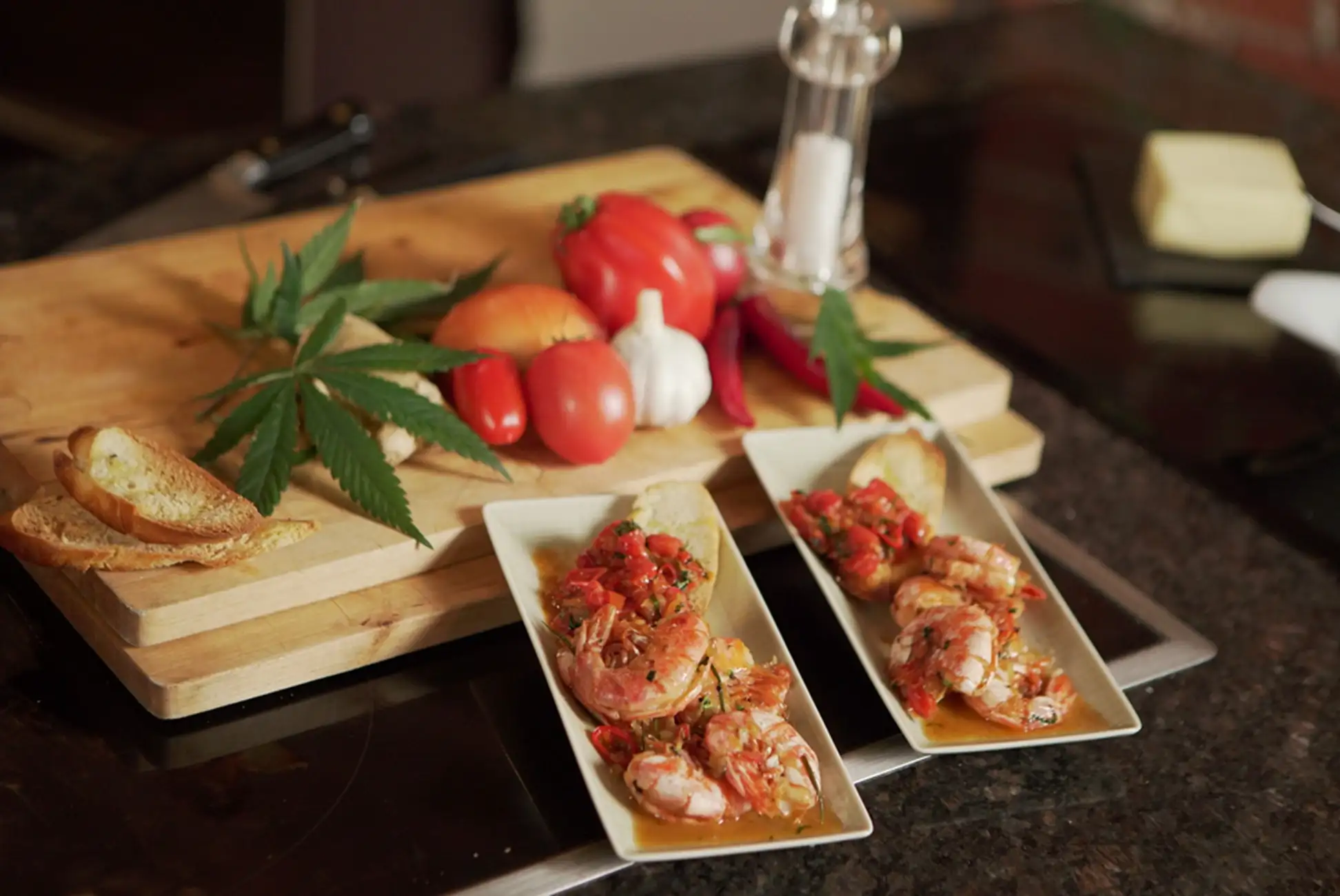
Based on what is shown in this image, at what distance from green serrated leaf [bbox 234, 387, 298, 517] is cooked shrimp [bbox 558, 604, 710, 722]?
0.31m

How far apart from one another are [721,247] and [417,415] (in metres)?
0.49

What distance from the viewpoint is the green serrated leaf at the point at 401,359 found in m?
1.37

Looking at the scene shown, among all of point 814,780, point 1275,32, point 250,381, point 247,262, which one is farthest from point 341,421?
point 1275,32

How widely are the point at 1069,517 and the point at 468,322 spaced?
0.67 m

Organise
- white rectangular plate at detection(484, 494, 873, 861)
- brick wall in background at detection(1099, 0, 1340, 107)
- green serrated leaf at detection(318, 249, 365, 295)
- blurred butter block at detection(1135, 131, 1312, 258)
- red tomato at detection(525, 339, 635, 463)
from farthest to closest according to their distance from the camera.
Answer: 1. brick wall in background at detection(1099, 0, 1340, 107)
2. blurred butter block at detection(1135, 131, 1312, 258)
3. green serrated leaf at detection(318, 249, 365, 295)
4. red tomato at detection(525, 339, 635, 463)
5. white rectangular plate at detection(484, 494, 873, 861)

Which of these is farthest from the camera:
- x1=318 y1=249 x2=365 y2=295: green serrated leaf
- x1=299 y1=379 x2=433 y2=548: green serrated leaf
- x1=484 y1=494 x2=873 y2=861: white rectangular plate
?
x1=318 y1=249 x2=365 y2=295: green serrated leaf

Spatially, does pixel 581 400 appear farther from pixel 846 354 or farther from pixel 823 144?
pixel 823 144

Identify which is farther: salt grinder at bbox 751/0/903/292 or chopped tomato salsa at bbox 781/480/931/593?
salt grinder at bbox 751/0/903/292

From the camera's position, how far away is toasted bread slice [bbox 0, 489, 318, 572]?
1194 millimetres

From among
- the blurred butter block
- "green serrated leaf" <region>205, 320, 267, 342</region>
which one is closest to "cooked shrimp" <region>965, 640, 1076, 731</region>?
"green serrated leaf" <region>205, 320, 267, 342</region>

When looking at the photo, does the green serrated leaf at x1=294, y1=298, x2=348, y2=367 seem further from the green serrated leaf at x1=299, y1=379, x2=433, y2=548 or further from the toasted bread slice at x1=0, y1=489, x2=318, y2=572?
the toasted bread slice at x1=0, y1=489, x2=318, y2=572

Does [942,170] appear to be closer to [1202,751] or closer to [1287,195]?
[1287,195]

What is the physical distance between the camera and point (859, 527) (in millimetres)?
1363

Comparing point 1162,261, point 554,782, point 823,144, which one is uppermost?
point 823,144
